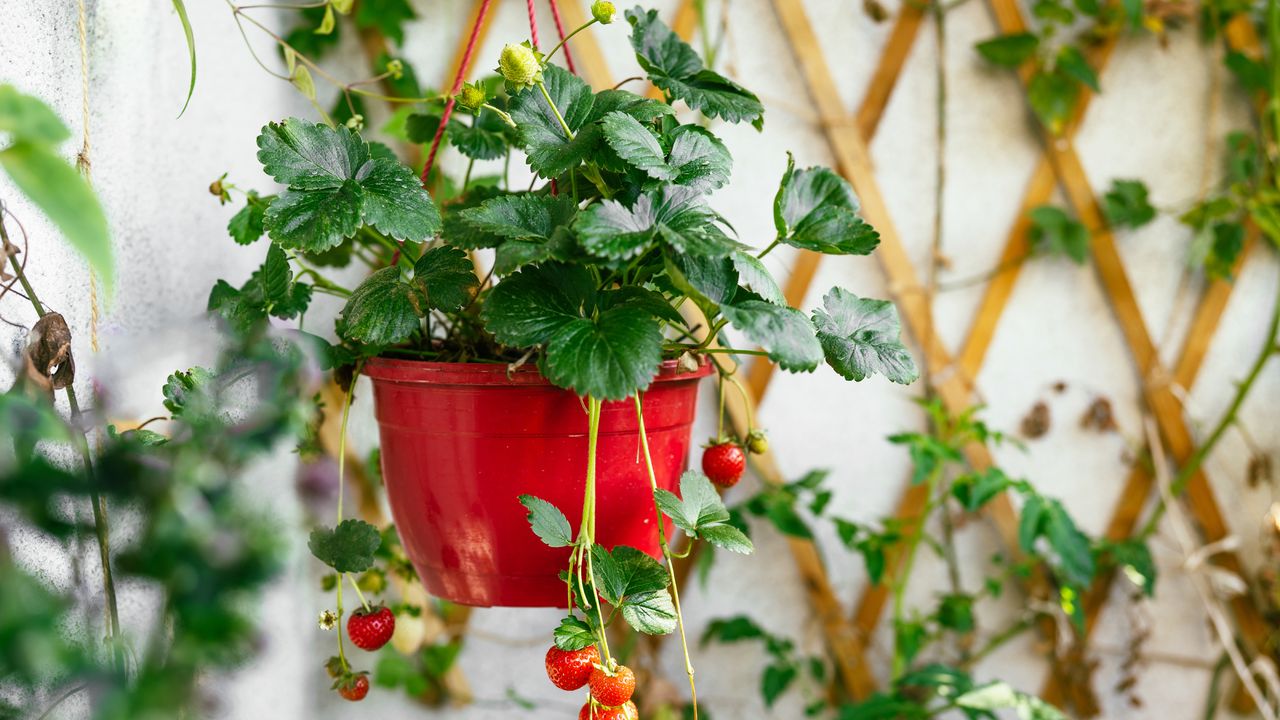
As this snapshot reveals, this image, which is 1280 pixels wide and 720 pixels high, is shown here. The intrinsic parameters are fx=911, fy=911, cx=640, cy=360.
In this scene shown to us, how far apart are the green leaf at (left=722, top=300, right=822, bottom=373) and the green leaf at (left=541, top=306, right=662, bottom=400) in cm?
5

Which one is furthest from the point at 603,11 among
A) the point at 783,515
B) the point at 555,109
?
the point at 783,515

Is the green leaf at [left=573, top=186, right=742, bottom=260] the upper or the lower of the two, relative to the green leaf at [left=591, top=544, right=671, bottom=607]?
upper

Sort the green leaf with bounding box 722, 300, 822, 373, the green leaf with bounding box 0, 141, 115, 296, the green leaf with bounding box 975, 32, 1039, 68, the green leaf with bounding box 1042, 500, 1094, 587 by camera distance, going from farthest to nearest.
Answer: the green leaf with bounding box 975, 32, 1039, 68 < the green leaf with bounding box 1042, 500, 1094, 587 < the green leaf with bounding box 722, 300, 822, 373 < the green leaf with bounding box 0, 141, 115, 296

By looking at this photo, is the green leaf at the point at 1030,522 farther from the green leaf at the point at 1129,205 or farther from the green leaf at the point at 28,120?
the green leaf at the point at 28,120

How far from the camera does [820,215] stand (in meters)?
0.56

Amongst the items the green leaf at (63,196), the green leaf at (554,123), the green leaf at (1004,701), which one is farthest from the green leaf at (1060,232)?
the green leaf at (63,196)

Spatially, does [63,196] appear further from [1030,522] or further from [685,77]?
[1030,522]

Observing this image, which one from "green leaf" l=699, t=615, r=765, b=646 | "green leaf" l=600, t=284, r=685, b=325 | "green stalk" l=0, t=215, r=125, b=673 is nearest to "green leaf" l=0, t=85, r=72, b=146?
"green stalk" l=0, t=215, r=125, b=673

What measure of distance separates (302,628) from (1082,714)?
105 centimetres

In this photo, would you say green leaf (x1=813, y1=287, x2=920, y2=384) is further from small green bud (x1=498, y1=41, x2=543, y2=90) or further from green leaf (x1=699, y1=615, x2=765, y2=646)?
green leaf (x1=699, y1=615, x2=765, y2=646)

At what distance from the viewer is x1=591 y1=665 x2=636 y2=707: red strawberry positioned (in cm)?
51

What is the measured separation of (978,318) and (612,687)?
2.97ft

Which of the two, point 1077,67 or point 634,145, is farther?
point 1077,67

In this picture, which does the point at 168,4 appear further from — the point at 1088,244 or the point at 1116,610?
the point at 1116,610
